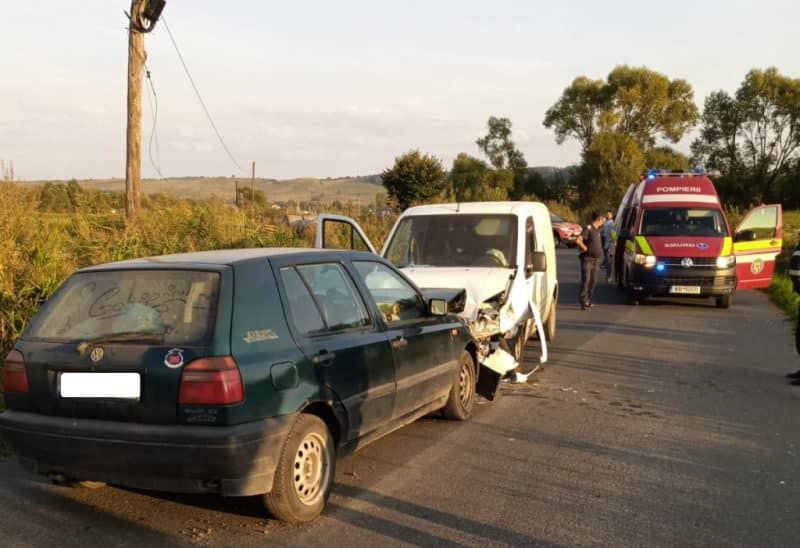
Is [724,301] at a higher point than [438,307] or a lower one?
lower

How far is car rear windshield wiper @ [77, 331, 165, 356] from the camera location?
172 inches

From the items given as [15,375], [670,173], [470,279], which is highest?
[670,173]

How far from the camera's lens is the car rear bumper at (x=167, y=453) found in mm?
4156

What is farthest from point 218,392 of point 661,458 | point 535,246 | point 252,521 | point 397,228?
point 535,246

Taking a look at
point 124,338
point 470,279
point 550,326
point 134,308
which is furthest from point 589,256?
point 124,338

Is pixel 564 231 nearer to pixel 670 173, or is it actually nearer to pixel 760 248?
pixel 670 173

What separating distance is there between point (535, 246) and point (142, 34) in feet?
24.6

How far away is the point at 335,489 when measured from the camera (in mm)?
5234

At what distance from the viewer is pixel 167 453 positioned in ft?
13.7

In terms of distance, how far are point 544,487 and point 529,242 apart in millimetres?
5078

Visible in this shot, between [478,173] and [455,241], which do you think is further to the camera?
[478,173]

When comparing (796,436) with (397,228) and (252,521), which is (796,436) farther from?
(397,228)

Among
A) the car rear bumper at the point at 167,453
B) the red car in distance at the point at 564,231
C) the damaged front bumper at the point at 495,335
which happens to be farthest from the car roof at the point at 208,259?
the red car in distance at the point at 564,231

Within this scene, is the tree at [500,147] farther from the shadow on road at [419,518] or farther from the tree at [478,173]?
the shadow on road at [419,518]
